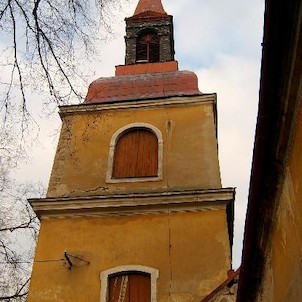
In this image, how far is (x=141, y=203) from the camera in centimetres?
1234

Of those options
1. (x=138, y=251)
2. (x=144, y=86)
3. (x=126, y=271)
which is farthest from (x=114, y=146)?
(x=126, y=271)

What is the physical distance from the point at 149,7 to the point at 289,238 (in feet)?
60.2

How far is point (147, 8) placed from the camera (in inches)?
869

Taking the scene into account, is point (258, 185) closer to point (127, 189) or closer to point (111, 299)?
point (111, 299)

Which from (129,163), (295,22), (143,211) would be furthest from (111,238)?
(295,22)

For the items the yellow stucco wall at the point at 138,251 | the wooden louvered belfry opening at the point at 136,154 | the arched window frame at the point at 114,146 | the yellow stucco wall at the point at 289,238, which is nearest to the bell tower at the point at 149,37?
the arched window frame at the point at 114,146

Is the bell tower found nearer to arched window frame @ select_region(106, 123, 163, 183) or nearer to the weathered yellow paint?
arched window frame @ select_region(106, 123, 163, 183)

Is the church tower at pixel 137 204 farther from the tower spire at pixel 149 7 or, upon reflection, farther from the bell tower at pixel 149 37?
the tower spire at pixel 149 7

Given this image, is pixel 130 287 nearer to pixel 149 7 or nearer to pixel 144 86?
pixel 144 86

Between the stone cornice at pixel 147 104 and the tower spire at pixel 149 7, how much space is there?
7.62 m

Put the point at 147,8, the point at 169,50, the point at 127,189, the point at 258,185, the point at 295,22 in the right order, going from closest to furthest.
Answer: the point at 295,22, the point at 258,185, the point at 127,189, the point at 169,50, the point at 147,8

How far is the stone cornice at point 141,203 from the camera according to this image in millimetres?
12273

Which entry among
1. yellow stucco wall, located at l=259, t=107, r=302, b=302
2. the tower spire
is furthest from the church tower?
the tower spire

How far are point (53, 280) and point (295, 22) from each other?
9.20m
